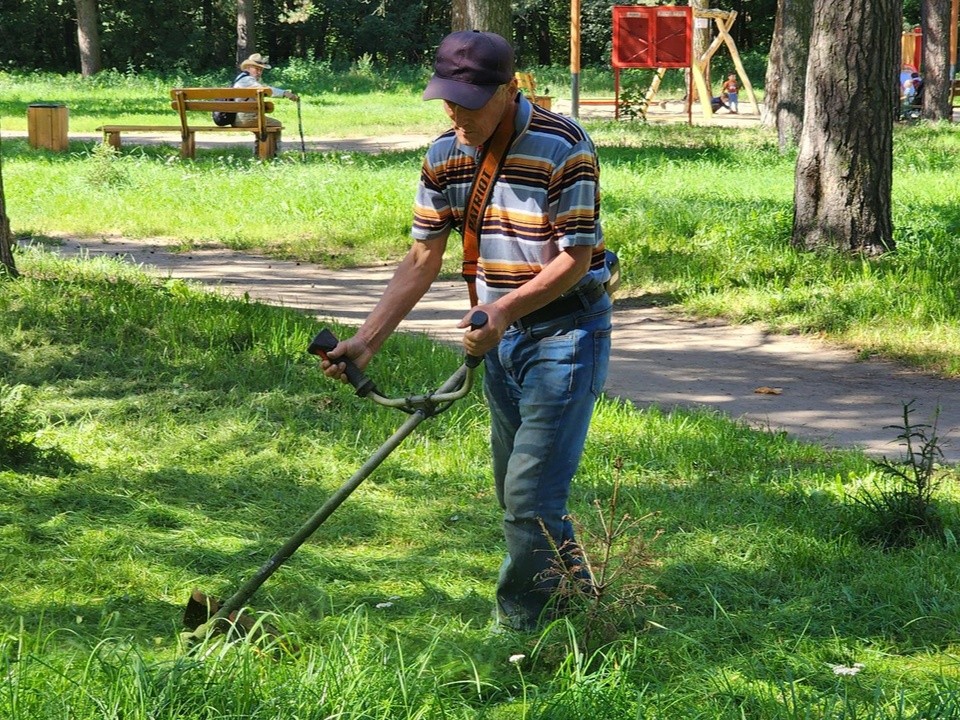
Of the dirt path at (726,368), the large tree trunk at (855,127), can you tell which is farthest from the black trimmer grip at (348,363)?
the large tree trunk at (855,127)

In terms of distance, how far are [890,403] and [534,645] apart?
13.2 feet

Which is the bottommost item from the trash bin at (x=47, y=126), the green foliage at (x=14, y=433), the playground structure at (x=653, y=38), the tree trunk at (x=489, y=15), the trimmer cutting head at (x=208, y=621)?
the trimmer cutting head at (x=208, y=621)

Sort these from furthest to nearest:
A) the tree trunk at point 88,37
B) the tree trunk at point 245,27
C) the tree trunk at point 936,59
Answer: the tree trunk at point 88,37, the tree trunk at point 245,27, the tree trunk at point 936,59

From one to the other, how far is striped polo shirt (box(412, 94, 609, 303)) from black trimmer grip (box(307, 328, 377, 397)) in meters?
0.44

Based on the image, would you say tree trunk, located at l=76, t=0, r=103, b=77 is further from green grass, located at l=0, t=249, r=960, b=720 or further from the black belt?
the black belt

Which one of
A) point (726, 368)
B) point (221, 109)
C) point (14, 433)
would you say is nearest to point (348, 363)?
point (14, 433)

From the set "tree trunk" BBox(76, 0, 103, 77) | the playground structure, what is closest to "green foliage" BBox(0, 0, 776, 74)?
"tree trunk" BBox(76, 0, 103, 77)

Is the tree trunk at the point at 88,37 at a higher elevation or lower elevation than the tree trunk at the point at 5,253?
higher

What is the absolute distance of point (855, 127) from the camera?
9672 mm

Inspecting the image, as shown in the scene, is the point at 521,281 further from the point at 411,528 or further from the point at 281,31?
the point at 281,31

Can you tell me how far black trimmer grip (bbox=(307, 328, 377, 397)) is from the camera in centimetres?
371

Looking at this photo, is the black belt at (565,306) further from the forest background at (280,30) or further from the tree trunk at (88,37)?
the forest background at (280,30)

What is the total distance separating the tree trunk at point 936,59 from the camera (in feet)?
81.1

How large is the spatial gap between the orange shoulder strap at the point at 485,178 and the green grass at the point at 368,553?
107cm
